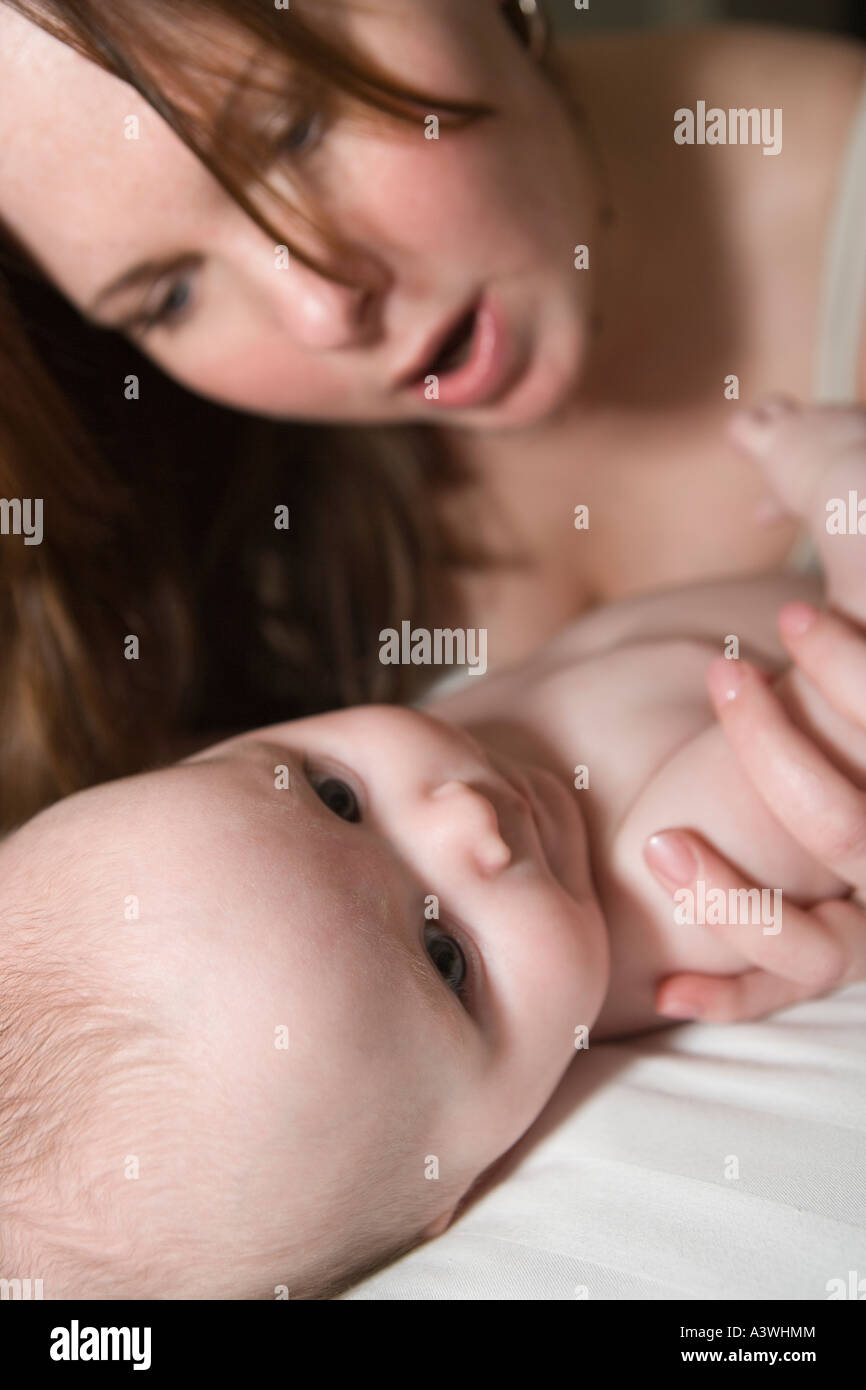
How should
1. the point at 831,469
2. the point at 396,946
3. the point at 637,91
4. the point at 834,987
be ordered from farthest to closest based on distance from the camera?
the point at 637,91 < the point at 831,469 < the point at 834,987 < the point at 396,946

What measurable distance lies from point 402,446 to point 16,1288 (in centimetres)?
123

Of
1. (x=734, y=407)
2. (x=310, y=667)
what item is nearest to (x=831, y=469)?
(x=734, y=407)

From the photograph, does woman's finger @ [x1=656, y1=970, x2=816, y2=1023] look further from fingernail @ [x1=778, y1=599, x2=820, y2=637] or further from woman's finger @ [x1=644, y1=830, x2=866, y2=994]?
fingernail @ [x1=778, y1=599, x2=820, y2=637]

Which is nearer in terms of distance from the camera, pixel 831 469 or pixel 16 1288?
pixel 16 1288

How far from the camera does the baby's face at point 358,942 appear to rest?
0.86 meters

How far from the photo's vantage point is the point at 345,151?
110cm

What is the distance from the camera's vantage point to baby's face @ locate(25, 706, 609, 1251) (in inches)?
33.9

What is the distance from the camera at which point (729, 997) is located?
102 centimetres

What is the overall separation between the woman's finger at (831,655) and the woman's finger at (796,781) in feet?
0.14

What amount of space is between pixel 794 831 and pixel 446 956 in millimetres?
319

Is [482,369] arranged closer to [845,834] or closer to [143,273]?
[143,273]

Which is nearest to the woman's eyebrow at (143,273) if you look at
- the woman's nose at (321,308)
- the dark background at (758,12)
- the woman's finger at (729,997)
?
the woman's nose at (321,308)

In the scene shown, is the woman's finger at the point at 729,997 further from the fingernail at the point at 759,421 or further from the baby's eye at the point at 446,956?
the fingernail at the point at 759,421

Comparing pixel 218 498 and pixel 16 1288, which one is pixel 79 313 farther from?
pixel 16 1288
